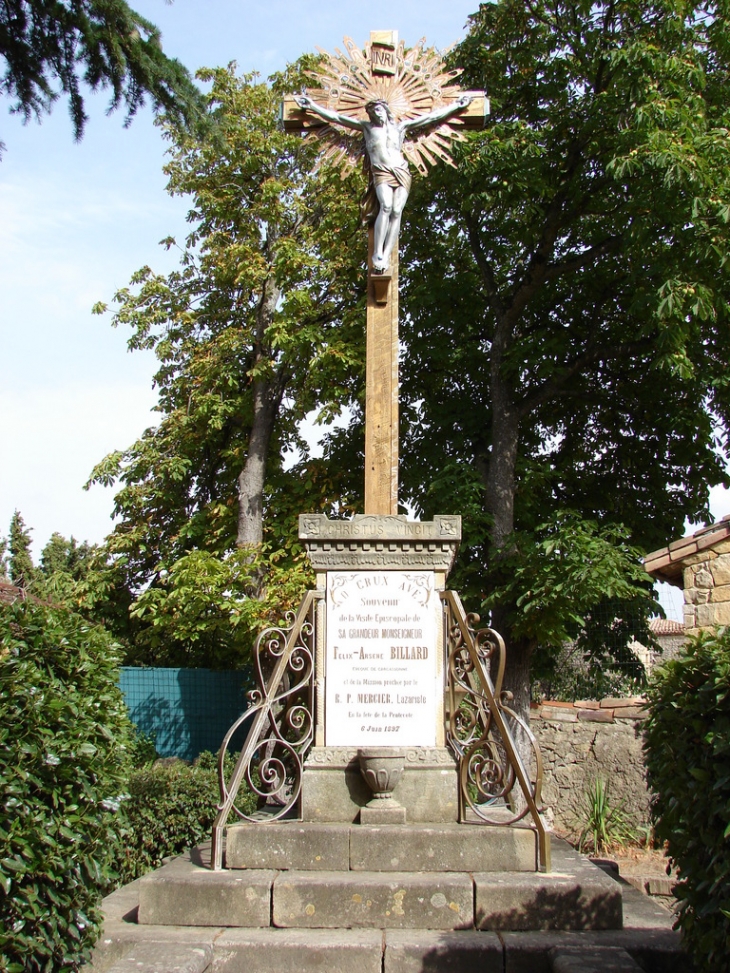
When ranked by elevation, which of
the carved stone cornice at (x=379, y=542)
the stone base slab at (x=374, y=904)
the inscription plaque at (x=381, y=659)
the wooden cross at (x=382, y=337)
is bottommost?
the stone base slab at (x=374, y=904)

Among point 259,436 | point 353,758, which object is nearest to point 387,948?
point 353,758

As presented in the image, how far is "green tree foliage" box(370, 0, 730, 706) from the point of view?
1073 cm

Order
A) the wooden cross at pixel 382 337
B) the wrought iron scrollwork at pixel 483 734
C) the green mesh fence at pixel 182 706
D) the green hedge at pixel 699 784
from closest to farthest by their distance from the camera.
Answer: the green hedge at pixel 699 784 → the wrought iron scrollwork at pixel 483 734 → the wooden cross at pixel 382 337 → the green mesh fence at pixel 182 706

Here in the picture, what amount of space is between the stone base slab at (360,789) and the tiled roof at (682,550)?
5.55 meters

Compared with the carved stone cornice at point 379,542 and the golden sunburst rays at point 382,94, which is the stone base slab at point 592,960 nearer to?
the carved stone cornice at point 379,542

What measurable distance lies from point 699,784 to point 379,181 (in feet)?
16.3

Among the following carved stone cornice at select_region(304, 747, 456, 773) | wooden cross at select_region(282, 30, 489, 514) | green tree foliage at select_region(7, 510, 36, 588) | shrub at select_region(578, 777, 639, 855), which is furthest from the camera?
green tree foliage at select_region(7, 510, 36, 588)

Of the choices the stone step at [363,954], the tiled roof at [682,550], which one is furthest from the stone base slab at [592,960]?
the tiled roof at [682,550]

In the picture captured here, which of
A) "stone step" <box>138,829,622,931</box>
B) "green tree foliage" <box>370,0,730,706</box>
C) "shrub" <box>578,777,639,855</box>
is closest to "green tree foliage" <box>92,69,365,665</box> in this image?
"green tree foliage" <box>370,0,730,706</box>

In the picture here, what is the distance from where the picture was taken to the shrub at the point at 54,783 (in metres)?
4.00

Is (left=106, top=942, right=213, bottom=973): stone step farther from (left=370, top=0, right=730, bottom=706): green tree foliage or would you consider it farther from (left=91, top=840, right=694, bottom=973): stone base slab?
(left=370, top=0, right=730, bottom=706): green tree foliage

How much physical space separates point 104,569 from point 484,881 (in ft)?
35.1

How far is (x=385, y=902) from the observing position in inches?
191

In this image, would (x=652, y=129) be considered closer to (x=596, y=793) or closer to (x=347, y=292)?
(x=347, y=292)
